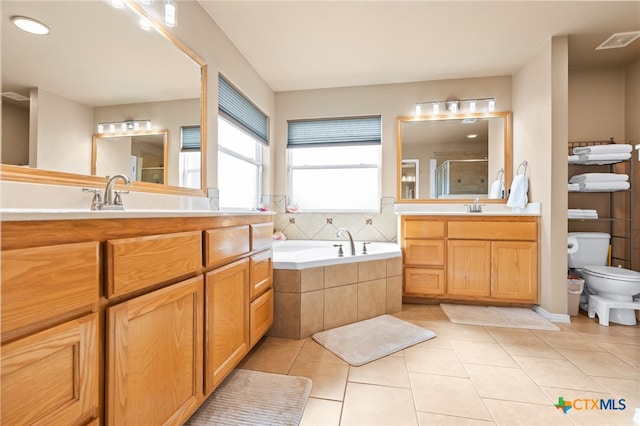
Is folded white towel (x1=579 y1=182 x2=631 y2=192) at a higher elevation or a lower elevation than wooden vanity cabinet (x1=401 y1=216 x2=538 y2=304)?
higher

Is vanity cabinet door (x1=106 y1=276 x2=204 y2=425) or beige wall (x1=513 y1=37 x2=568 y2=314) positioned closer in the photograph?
vanity cabinet door (x1=106 y1=276 x2=204 y2=425)

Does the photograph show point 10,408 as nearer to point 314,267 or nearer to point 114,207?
point 114,207

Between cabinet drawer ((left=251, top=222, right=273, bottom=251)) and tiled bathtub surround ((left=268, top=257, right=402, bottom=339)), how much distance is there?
0.29 meters

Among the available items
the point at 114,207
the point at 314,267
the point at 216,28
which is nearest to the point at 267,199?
the point at 314,267

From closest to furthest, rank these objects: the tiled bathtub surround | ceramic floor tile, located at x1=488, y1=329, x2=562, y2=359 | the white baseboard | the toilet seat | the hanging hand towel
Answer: ceramic floor tile, located at x1=488, y1=329, x2=562, y2=359
the tiled bathtub surround
the toilet seat
the white baseboard
the hanging hand towel

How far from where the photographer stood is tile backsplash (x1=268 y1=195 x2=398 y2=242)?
325cm

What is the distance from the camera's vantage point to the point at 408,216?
2.77 m

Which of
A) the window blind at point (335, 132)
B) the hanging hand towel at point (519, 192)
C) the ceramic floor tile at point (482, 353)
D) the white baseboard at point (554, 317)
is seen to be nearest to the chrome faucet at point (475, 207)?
the hanging hand towel at point (519, 192)

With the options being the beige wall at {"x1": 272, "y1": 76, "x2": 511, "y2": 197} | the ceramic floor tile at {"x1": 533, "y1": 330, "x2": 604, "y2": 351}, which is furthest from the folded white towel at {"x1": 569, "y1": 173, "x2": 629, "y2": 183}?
the ceramic floor tile at {"x1": 533, "y1": 330, "x2": 604, "y2": 351}

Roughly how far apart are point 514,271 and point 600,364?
974mm

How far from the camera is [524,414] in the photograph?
49.7 inches

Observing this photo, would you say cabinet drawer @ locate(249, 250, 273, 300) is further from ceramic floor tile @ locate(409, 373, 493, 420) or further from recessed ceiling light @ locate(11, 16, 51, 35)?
recessed ceiling light @ locate(11, 16, 51, 35)

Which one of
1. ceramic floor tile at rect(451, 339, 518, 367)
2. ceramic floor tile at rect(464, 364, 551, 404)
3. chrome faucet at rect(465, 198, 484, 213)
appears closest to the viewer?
ceramic floor tile at rect(464, 364, 551, 404)

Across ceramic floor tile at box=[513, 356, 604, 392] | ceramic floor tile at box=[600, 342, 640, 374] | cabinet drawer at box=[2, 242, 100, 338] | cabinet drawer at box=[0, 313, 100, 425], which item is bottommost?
ceramic floor tile at box=[513, 356, 604, 392]
